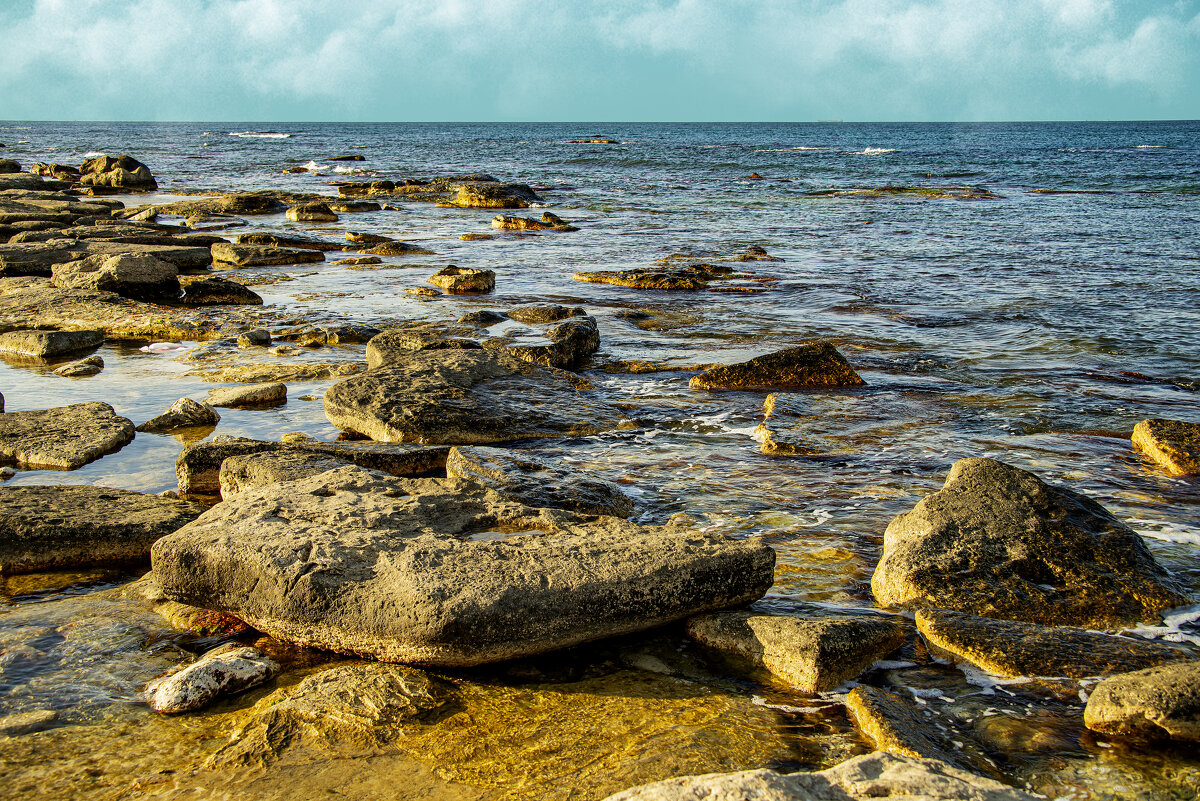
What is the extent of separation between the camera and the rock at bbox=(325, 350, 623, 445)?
16.6 ft

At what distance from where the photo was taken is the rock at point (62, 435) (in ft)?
15.4

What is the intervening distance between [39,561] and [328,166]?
37.9 metres

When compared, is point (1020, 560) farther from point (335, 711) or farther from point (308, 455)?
point (308, 455)

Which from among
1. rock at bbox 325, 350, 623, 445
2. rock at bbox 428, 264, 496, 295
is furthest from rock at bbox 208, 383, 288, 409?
rock at bbox 428, 264, 496, 295

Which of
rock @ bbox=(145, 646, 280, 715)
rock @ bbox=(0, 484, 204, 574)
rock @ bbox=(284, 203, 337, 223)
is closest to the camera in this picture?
rock @ bbox=(145, 646, 280, 715)

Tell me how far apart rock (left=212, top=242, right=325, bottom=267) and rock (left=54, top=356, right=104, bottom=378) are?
18.9ft

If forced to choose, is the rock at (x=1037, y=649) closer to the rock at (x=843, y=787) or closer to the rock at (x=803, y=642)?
the rock at (x=803, y=642)

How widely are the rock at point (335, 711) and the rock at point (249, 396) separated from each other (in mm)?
3546

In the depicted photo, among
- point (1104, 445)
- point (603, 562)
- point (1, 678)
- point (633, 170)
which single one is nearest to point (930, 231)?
point (1104, 445)

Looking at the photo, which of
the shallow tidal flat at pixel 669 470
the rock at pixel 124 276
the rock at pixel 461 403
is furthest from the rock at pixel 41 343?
the rock at pixel 461 403

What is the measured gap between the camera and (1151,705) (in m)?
2.48

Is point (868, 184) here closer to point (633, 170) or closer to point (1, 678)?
point (633, 170)

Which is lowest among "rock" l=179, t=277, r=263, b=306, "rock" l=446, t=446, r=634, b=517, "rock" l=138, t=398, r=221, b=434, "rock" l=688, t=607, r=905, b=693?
"rock" l=688, t=607, r=905, b=693

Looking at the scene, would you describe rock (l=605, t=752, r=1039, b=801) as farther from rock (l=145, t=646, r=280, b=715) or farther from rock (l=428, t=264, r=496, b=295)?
rock (l=428, t=264, r=496, b=295)
